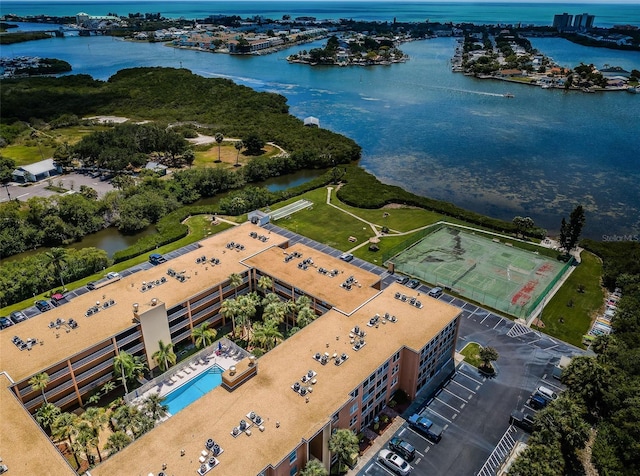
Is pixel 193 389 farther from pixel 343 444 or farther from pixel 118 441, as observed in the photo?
pixel 343 444

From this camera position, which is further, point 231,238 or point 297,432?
point 231,238

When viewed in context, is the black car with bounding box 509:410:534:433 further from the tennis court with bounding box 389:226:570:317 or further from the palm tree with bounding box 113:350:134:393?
the palm tree with bounding box 113:350:134:393

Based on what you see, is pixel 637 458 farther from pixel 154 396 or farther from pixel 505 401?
pixel 154 396

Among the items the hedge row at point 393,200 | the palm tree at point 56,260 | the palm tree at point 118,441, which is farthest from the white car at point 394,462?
the hedge row at point 393,200

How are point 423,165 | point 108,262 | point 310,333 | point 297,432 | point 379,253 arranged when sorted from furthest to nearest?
point 423,165 → point 379,253 → point 108,262 → point 310,333 → point 297,432

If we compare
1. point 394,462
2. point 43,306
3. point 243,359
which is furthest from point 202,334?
point 43,306

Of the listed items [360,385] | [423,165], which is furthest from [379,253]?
[423,165]
